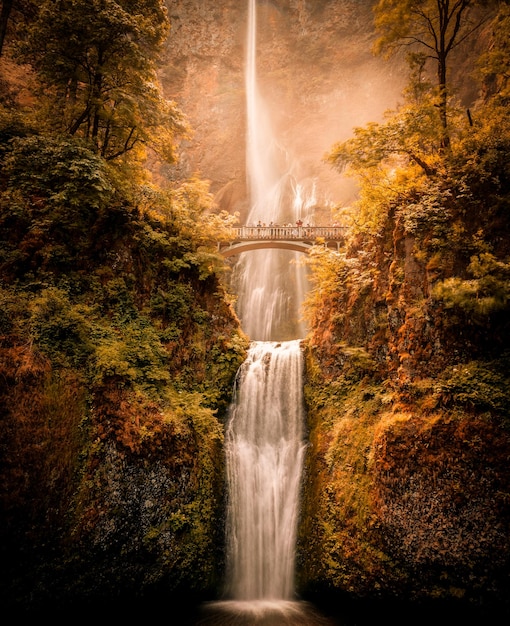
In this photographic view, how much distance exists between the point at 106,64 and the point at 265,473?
13.0 metres

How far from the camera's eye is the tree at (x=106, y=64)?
8.83m

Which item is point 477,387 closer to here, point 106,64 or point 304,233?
point 106,64

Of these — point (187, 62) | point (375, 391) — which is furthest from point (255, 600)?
point (187, 62)

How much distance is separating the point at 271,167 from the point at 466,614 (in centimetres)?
3678

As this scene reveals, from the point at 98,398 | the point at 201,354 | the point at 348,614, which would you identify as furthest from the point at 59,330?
the point at 348,614

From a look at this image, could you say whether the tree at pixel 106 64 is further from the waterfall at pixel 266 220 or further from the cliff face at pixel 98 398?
the waterfall at pixel 266 220

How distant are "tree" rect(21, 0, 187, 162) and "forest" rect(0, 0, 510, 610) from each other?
77 millimetres

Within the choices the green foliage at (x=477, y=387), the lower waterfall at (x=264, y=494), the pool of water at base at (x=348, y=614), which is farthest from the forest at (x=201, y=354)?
the lower waterfall at (x=264, y=494)

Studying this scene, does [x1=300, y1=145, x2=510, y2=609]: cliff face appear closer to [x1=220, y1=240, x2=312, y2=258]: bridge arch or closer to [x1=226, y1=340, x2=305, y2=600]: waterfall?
[x1=226, y1=340, x2=305, y2=600]: waterfall

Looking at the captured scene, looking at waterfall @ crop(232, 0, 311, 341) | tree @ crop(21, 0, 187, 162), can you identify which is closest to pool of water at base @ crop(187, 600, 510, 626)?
tree @ crop(21, 0, 187, 162)

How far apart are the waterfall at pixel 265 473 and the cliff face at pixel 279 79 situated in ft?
84.1

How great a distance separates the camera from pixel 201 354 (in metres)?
10.5

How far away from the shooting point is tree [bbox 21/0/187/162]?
8828mm

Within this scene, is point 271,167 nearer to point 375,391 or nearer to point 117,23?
point 117,23
